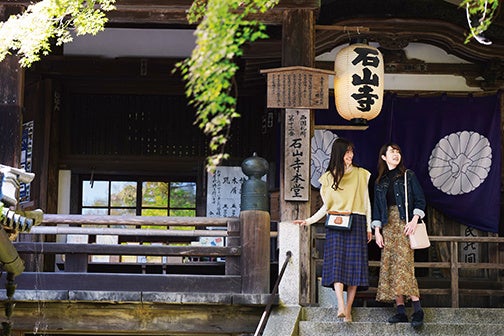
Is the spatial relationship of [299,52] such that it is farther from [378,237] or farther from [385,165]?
[378,237]

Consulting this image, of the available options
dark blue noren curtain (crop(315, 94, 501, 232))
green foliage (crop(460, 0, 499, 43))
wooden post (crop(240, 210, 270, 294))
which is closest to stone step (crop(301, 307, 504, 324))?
wooden post (crop(240, 210, 270, 294))

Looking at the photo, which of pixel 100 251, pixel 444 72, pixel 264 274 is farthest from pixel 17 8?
pixel 444 72

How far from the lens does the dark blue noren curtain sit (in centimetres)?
1461

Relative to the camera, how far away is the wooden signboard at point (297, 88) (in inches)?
473

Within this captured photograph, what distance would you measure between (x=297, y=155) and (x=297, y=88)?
33.8 inches

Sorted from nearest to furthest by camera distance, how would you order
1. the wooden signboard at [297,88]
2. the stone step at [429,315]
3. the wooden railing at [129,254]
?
1. the stone step at [429,315]
2. the wooden railing at [129,254]
3. the wooden signboard at [297,88]

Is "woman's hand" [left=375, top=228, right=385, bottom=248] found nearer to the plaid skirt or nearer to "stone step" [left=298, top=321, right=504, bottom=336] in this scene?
the plaid skirt

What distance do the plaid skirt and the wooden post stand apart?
771 millimetres

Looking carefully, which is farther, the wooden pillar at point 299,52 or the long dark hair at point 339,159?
the wooden pillar at point 299,52

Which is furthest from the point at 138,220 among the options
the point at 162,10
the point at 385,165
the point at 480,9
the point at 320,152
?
the point at 480,9

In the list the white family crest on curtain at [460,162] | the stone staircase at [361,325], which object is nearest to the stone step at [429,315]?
the stone staircase at [361,325]

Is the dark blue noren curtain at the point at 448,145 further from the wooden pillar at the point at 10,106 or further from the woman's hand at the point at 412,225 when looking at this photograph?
the wooden pillar at the point at 10,106

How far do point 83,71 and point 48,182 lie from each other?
1.90 metres

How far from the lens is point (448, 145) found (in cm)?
1480
